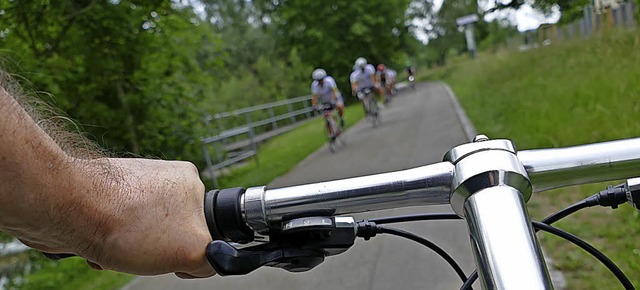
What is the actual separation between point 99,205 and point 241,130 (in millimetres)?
12096

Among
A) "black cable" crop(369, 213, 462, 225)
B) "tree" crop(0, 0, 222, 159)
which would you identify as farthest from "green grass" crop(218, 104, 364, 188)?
"black cable" crop(369, 213, 462, 225)

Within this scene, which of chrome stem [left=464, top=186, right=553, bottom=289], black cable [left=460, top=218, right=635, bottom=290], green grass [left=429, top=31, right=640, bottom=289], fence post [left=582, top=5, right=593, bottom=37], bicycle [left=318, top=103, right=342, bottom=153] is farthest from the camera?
bicycle [left=318, top=103, right=342, bottom=153]

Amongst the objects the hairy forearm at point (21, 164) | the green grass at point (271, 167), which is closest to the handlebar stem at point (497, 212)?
the hairy forearm at point (21, 164)

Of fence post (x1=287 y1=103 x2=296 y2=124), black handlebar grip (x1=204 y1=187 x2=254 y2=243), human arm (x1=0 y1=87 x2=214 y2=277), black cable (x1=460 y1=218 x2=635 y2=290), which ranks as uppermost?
human arm (x1=0 y1=87 x2=214 y2=277)

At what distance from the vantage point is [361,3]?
35.3m

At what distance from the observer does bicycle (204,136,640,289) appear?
87 centimetres

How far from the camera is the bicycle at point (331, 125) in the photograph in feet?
42.9

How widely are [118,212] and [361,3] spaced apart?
3545 centimetres

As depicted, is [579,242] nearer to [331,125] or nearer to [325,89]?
[331,125]

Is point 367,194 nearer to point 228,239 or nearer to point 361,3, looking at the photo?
point 228,239

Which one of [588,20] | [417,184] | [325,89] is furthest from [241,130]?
[417,184]

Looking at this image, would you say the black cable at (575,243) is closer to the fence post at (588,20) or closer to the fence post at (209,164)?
the fence post at (209,164)

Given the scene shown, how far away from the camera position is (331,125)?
1321cm

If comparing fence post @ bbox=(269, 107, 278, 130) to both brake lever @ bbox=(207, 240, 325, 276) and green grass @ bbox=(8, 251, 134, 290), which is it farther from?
brake lever @ bbox=(207, 240, 325, 276)
